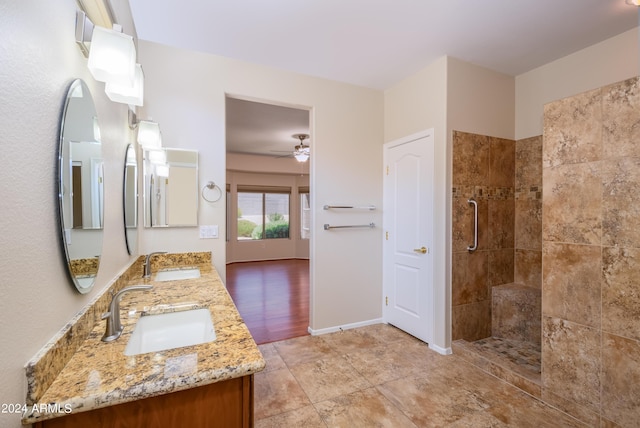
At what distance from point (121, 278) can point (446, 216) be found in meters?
2.54

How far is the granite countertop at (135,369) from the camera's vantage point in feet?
2.46

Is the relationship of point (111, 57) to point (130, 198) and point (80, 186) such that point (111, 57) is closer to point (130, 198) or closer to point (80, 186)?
point (80, 186)

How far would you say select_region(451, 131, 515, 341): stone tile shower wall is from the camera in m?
2.71

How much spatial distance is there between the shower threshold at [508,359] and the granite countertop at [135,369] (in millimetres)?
2153

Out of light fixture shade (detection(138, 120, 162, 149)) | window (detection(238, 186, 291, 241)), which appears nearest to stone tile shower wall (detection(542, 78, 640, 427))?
light fixture shade (detection(138, 120, 162, 149))

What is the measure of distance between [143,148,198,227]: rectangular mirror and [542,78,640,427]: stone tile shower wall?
2731 millimetres

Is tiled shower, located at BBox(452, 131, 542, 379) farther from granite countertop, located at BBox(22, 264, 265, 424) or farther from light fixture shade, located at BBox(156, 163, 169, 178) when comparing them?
light fixture shade, located at BBox(156, 163, 169, 178)

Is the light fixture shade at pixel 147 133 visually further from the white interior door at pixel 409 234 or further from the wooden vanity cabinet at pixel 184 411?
the white interior door at pixel 409 234

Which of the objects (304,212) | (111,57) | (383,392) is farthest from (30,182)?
(304,212)

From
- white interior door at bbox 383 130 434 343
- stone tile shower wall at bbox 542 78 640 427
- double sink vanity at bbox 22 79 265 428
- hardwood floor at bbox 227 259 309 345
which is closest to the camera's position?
double sink vanity at bbox 22 79 265 428

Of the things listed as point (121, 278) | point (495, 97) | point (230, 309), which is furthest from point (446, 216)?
point (121, 278)

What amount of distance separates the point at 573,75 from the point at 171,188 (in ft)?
12.4

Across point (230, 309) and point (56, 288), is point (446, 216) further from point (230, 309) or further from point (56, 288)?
point (56, 288)

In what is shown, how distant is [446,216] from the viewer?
8.77 ft
